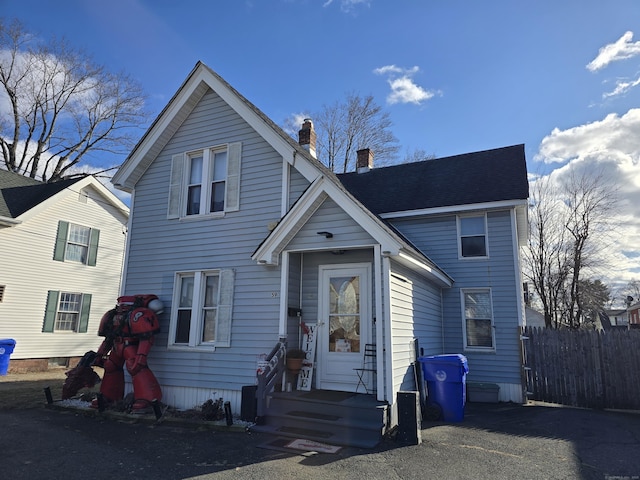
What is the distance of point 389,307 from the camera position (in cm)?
697

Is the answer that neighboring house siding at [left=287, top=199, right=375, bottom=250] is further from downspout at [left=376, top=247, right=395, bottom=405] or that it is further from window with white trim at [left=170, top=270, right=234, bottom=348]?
window with white trim at [left=170, top=270, right=234, bottom=348]

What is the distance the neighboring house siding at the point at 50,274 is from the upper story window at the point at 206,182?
8.78 meters

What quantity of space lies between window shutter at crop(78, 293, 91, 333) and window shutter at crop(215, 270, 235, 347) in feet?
36.5

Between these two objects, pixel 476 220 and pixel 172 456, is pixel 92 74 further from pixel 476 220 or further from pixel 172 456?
pixel 172 456

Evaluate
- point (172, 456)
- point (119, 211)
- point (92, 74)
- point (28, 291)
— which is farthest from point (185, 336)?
point (92, 74)

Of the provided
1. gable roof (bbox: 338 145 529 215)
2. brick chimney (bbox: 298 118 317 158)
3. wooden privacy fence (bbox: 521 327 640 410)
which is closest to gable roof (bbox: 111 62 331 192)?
brick chimney (bbox: 298 118 317 158)

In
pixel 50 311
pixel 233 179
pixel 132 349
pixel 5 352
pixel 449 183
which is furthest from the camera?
pixel 50 311

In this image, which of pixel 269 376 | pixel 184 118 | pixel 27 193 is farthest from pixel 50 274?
pixel 269 376

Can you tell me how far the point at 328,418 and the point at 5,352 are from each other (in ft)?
41.1

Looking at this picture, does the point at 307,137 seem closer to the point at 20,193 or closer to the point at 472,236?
the point at 472,236

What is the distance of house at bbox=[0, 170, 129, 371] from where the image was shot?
577 inches

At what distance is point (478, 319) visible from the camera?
11.2 metres

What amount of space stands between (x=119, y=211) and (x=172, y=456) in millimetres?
15619

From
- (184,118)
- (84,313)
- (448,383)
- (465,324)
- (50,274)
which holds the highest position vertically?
(184,118)
